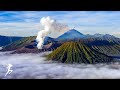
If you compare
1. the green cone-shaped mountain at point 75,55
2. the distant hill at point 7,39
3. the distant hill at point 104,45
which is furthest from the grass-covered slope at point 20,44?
the distant hill at point 104,45

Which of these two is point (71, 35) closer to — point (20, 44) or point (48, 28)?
point (48, 28)

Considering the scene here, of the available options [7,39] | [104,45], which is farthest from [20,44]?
[104,45]

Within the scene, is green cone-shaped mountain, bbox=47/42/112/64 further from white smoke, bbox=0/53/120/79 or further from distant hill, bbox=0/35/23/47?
distant hill, bbox=0/35/23/47
